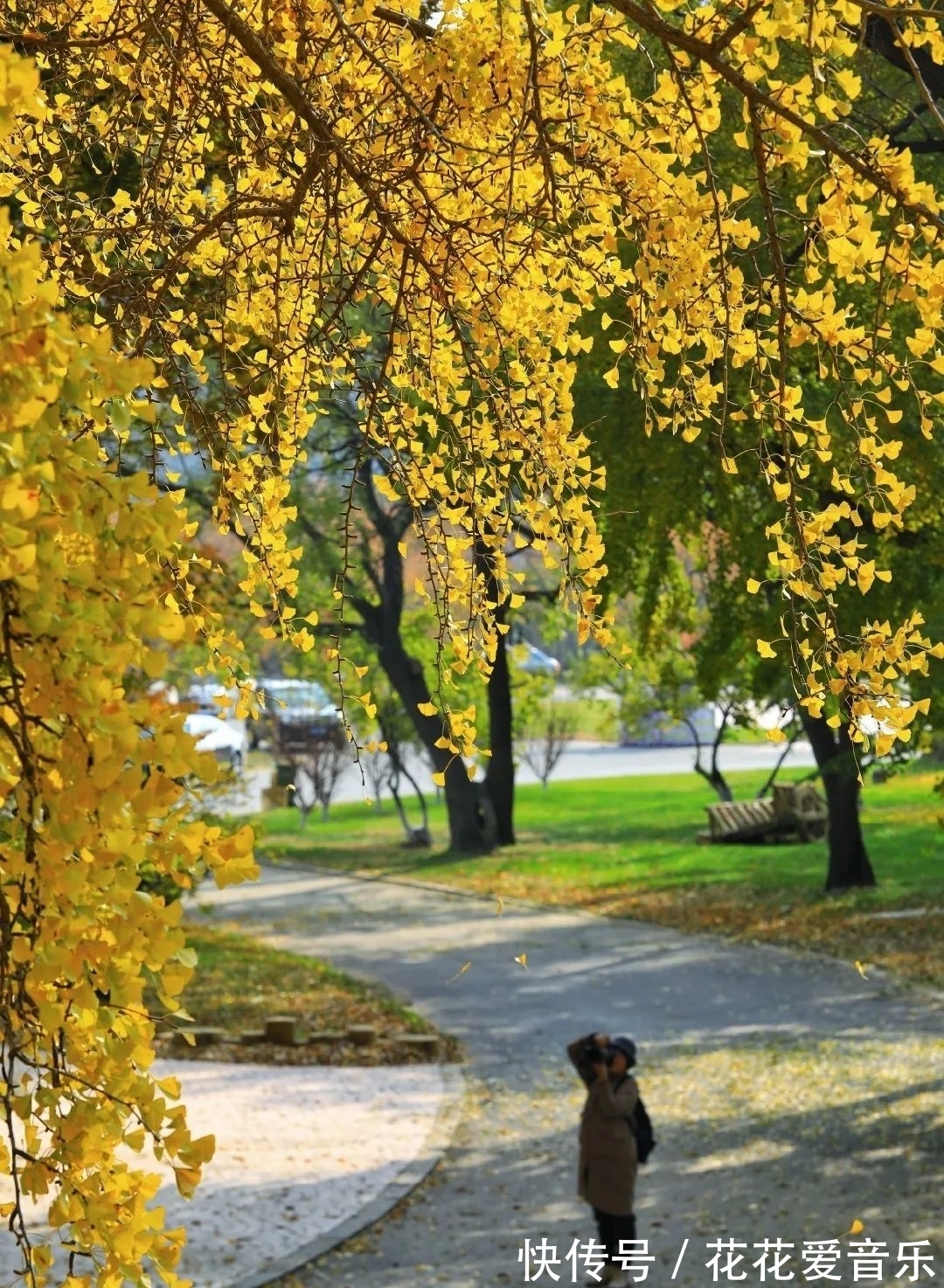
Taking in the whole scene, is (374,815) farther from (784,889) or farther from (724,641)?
(724,641)

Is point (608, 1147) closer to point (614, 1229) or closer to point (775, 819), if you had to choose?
point (614, 1229)

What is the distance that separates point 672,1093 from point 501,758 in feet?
49.3

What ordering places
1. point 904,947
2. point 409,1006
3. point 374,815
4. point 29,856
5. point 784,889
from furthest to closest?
point 374,815
point 784,889
point 904,947
point 409,1006
point 29,856

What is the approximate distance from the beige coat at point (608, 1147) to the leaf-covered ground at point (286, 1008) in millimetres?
5097

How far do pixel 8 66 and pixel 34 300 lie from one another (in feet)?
0.78

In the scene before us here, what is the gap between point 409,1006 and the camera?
1546cm

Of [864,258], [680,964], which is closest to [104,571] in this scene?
[864,258]

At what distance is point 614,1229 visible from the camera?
27.3ft

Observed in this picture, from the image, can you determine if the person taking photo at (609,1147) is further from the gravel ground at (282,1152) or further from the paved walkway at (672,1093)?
the gravel ground at (282,1152)

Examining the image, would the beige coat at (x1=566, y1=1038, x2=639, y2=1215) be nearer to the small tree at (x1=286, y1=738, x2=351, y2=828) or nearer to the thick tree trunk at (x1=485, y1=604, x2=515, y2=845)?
the thick tree trunk at (x1=485, y1=604, x2=515, y2=845)

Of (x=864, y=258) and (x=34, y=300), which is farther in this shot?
(x=864, y=258)

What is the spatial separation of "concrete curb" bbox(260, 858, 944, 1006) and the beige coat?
447 centimetres

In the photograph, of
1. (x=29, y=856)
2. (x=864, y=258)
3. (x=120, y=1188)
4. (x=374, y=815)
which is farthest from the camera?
(x=374, y=815)

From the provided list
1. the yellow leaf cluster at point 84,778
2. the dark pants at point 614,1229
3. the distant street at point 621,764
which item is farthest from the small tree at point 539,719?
the yellow leaf cluster at point 84,778
